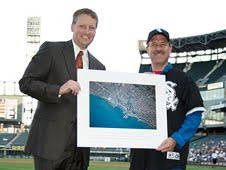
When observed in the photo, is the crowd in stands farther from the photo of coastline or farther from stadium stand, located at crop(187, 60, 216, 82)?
the photo of coastline

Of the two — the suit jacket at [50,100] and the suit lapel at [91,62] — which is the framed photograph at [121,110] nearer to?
the suit jacket at [50,100]

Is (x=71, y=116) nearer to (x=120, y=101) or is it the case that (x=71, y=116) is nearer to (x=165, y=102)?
(x=120, y=101)

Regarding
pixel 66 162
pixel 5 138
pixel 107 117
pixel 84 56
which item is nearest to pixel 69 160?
pixel 66 162

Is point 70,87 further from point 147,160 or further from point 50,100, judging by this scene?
point 147,160

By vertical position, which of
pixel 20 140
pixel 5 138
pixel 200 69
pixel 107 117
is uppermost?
pixel 200 69

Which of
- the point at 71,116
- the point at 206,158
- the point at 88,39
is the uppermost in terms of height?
the point at 88,39

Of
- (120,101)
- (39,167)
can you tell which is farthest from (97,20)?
(39,167)

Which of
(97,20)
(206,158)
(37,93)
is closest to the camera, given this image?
(37,93)

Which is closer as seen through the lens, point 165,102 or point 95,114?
point 95,114
